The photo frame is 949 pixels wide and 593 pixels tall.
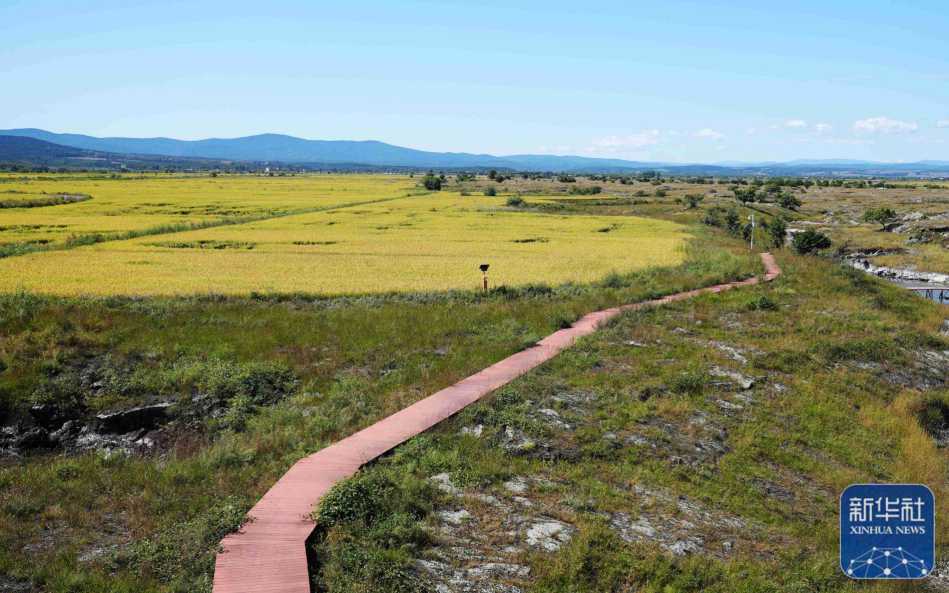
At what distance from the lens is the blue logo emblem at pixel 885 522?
812cm

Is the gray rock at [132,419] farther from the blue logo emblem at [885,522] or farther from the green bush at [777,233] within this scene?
the green bush at [777,233]

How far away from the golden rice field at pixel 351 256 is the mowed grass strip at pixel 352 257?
67mm

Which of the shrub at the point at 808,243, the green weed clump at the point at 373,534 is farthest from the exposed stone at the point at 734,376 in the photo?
the shrub at the point at 808,243

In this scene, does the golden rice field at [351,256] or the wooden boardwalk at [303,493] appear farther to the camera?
the golden rice field at [351,256]

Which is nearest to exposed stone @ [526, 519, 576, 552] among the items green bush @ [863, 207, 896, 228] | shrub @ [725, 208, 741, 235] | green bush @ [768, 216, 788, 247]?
green bush @ [768, 216, 788, 247]

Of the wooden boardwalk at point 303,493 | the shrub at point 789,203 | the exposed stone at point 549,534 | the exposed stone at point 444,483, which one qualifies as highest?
the shrub at point 789,203

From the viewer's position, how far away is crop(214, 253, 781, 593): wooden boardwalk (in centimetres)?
884

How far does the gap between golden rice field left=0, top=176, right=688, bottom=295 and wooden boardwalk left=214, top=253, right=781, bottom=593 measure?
1298 cm

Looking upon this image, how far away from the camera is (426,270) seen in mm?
34500

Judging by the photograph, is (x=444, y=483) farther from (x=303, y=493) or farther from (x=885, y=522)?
(x=885, y=522)

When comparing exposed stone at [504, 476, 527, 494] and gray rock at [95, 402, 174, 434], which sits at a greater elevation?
exposed stone at [504, 476, 527, 494]

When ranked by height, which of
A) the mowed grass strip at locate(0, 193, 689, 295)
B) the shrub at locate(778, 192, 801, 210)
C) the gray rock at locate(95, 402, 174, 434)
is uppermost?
the shrub at locate(778, 192, 801, 210)

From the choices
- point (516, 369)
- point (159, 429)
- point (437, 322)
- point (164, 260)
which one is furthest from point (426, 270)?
point (159, 429)

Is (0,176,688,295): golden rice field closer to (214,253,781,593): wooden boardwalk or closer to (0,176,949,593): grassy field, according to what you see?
(0,176,949,593): grassy field
